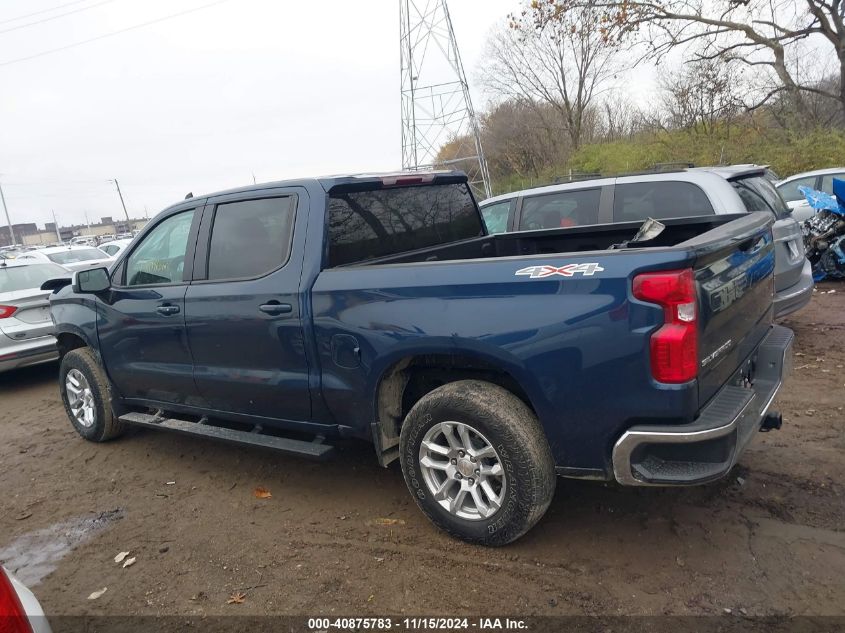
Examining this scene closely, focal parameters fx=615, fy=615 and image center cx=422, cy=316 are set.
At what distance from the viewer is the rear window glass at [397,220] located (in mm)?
3672

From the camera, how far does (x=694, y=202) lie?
18.2 ft

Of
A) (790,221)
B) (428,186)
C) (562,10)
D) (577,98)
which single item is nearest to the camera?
(428,186)

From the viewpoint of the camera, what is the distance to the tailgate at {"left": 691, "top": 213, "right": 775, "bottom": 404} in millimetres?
2615

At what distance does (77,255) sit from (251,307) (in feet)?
44.1

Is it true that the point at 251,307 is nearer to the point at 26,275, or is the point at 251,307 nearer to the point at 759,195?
the point at 759,195

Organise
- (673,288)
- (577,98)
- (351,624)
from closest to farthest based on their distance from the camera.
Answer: (673,288) → (351,624) → (577,98)

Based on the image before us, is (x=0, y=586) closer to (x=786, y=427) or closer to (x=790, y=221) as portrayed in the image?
(x=786, y=427)

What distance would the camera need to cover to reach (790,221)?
233 inches

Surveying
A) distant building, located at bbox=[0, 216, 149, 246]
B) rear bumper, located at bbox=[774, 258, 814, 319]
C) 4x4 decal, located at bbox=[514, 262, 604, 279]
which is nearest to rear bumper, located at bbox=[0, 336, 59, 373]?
4x4 decal, located at bbox=[514, 262, 604, 279]

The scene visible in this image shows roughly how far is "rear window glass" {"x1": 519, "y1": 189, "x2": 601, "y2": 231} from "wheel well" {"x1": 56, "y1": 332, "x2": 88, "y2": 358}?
4.36 meters

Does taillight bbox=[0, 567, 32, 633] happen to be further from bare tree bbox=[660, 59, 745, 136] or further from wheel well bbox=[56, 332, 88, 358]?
bare tree bbox=[660, 59, 745, 136]

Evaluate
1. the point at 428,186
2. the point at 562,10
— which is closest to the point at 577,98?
the point at 562,10

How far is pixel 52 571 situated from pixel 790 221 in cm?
656

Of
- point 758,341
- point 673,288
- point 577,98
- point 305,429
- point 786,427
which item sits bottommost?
point 786,427
